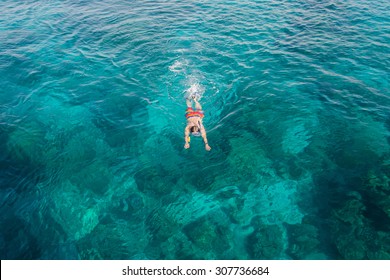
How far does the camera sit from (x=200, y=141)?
56.2 ft

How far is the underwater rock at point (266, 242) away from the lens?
12281mm

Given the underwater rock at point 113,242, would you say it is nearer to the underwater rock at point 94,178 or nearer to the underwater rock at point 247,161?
the underwater rock at point 94,178

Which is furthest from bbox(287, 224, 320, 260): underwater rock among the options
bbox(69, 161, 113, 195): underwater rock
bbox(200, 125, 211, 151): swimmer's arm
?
bbox(69, 161, 113, 195): underwater rock

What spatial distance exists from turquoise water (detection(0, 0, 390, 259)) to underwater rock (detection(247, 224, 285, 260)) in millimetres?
56

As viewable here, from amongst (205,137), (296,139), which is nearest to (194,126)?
(205,137)

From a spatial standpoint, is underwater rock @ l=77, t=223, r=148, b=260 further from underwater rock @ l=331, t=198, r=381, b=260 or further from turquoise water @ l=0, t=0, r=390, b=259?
underwater rock @ l=331, t=198, r=381, b=260

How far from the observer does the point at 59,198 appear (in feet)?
48.7

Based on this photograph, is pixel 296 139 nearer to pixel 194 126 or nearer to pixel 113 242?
pixel 194 126

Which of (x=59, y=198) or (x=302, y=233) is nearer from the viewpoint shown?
(x=302, y=233)

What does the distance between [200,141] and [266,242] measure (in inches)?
290

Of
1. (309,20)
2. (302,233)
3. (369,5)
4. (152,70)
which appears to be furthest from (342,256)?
(369,5)

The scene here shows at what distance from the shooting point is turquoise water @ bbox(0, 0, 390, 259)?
1308cm
